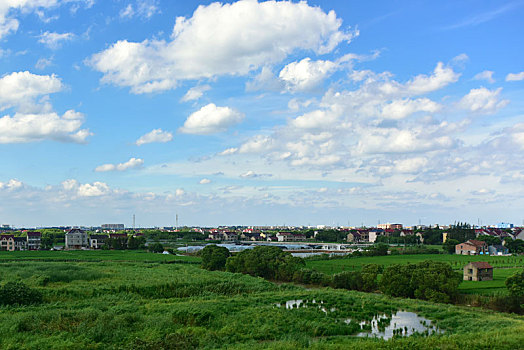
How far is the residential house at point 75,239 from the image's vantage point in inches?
4500

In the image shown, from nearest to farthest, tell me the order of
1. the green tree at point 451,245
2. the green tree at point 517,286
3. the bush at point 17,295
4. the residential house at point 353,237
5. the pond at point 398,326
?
1. the pond at point 398,326
2. the bush at point 17,295
3. the green tree at point 517,286
4. the green tree at point 451,245
5. the residential house at point 353,237

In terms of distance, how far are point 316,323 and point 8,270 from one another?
37992 millimetres

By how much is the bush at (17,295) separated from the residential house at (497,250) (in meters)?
89.1

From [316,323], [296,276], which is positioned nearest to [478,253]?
[296,276]

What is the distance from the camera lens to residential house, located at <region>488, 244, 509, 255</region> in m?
91.8

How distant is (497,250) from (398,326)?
78583 mm

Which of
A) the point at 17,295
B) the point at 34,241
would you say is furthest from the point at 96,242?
the point at 17,295

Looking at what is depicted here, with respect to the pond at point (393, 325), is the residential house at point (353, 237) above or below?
below

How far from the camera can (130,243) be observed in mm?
107125

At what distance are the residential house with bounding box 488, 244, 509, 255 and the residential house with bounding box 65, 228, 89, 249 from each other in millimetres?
97640

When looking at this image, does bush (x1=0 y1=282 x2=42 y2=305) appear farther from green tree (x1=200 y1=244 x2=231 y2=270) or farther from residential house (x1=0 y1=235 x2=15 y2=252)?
residential house (x1=0 y1=235 x2=15 y2=252)

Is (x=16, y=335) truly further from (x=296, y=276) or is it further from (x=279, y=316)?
(x=296, y=276)

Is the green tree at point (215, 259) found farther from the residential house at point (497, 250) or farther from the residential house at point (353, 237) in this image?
the residential house at point (353, 237)

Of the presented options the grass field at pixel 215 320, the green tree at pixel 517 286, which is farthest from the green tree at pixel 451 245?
the green tree at pixel 517 286
